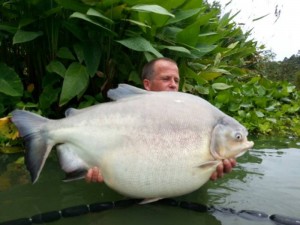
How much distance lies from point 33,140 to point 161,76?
1.36 m

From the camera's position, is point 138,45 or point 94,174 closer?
point 94,174

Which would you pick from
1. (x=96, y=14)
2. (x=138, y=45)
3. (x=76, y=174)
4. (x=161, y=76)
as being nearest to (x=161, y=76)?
(x=161, y=76)

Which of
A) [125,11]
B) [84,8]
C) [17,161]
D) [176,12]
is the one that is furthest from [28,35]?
[176,12]

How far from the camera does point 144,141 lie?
6.77ft

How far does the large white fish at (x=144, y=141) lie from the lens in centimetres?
202

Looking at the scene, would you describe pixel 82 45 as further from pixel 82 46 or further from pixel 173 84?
pixel 173 84

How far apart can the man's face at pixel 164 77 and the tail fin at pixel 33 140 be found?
1.25 metres

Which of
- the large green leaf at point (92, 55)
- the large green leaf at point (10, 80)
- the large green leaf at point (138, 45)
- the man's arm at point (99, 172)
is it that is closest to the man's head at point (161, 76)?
the large green leaf at point (138, 45)

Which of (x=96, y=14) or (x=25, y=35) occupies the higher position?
(x=96, y=14)

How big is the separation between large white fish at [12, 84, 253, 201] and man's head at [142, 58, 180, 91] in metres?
0.99

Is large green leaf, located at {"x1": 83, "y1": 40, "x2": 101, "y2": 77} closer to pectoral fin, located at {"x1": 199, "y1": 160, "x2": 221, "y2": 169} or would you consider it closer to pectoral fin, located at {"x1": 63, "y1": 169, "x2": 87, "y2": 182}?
pectoral fin, located at {"x1": 63, "y1": 169, "x2": 87, "y2": 182}

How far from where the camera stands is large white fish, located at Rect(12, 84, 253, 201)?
2.02 meters

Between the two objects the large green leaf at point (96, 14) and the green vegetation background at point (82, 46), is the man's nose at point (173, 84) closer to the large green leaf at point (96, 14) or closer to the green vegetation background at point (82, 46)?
the green vegetation background at point (82, 46)

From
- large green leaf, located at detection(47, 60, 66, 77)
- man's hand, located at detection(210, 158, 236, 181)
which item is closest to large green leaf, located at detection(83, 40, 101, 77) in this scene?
large green leaf, located at detection(47, 60, 66, 77)
